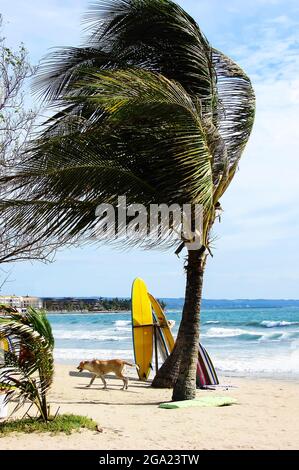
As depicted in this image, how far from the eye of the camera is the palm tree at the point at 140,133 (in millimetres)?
7707

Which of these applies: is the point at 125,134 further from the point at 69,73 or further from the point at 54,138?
the point at 69,73

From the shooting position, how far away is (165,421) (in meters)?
7.54

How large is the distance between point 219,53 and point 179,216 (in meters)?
2.57

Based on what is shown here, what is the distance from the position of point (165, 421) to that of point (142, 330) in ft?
15.4

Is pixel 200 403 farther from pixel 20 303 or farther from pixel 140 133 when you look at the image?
pixel 20 303

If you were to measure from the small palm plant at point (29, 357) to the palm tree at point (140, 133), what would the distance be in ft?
5.04

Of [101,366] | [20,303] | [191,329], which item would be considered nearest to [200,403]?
[191,329]

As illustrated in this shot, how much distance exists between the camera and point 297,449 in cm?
617

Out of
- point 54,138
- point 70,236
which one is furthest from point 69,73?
point 70,236

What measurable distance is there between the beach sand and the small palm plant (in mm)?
542

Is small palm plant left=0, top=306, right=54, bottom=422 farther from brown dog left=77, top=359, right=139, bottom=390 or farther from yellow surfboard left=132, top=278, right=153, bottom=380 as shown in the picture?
yellow surfboard left=132, top=278, right=153, bottom=380

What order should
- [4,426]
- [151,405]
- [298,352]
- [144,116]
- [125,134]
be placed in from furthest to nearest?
[298,352], [151,405], [125,134], [144,116], [4,426]

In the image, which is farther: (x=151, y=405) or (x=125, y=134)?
→ (x=151, y=405)

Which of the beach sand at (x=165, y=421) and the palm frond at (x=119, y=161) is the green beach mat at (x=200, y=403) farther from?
the palm frond at (x=119, y=161)
